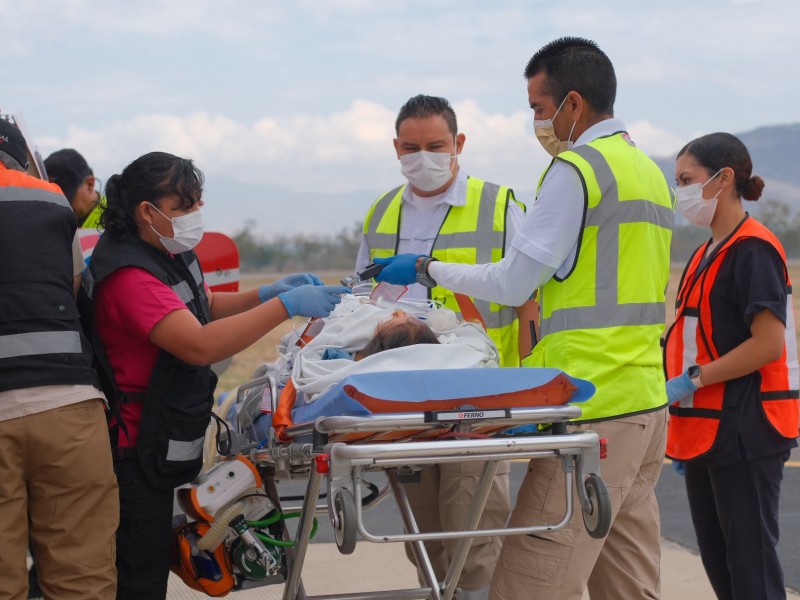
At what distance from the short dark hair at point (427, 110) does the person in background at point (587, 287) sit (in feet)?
4.05

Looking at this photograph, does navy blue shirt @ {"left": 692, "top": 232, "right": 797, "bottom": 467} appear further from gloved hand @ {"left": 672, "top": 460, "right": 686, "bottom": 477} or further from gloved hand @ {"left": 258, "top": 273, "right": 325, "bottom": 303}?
gloved hand @ {"left": 258, "top": 273, "right": 325, "bottom": 303}

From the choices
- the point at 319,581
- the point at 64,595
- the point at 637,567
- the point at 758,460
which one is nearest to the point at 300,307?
the point at 64,595

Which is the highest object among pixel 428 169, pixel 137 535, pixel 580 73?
pixel 580 73

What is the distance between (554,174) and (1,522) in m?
1.98

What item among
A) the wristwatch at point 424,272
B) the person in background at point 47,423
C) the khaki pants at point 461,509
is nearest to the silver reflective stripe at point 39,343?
the person in background at point 47,423

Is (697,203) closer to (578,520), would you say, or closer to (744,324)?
(744,324)

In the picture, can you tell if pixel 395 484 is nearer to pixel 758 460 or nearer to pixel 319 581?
pixel 758 460

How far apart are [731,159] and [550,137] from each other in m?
0.93

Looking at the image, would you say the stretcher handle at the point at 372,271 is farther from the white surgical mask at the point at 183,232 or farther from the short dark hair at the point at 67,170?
the short dark hair at the point at 67,170

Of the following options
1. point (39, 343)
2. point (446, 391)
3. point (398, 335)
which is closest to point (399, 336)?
point (398, 335)

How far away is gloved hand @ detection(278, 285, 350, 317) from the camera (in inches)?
131

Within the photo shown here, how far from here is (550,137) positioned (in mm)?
3453

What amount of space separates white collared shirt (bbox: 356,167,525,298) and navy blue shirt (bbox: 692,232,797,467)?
0.96 m

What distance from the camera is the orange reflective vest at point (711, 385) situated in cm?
377
